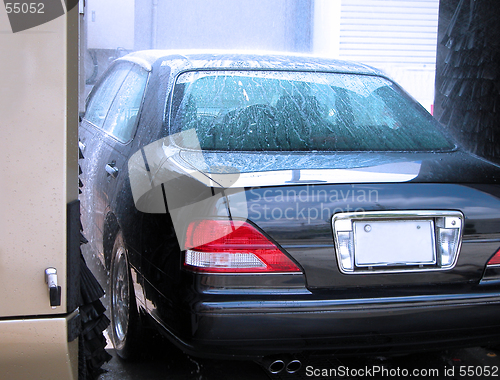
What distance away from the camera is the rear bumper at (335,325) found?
1.90m

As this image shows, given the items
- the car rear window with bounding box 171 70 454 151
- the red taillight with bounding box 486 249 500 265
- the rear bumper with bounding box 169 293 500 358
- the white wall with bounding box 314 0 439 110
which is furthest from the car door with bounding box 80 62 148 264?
the white wall with bounding box 314 0 439 110

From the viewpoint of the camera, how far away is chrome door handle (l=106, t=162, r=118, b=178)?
9.21ft

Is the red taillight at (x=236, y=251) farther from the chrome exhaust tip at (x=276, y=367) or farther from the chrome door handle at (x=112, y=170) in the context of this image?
the chrome door handle at (x=112, y=170)

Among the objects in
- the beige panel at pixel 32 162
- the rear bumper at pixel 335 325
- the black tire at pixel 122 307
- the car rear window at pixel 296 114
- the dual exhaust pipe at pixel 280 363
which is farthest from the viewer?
the black tire at pixel 122 307

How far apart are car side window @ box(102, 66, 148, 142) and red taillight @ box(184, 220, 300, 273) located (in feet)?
3.55

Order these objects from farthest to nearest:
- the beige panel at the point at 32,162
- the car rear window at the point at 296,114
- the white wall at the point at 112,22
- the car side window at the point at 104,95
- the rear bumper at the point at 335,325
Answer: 1. the white wall at the point at 112,22
2. the car side window at the point at 104,95
3. the car rear window at the point at 296,114
4. the rear bumper at the point at 335,325
5. the beige panel at the point at 32,162

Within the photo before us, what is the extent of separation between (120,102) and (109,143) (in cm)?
32

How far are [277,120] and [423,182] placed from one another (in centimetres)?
78

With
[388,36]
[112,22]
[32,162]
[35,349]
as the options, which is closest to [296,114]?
[32,162]

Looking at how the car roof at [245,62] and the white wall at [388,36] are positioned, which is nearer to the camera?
the car roof at [245,62]

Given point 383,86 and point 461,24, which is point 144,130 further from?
point 461,24

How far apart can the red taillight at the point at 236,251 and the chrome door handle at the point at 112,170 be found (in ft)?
3.36

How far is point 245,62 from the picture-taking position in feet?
9.55

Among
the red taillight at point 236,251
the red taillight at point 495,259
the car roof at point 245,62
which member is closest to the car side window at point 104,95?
the car roof at point 245,62
